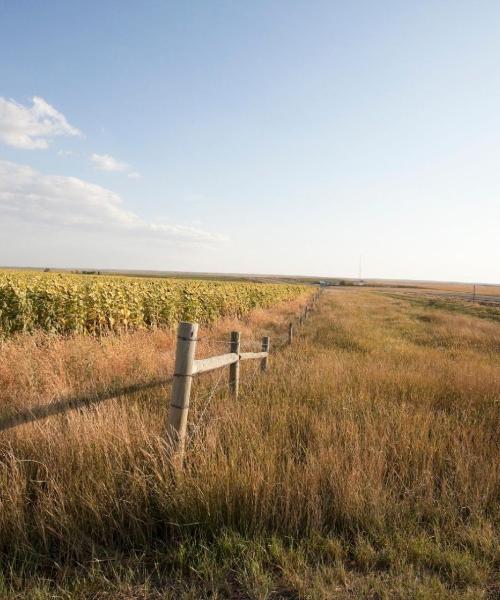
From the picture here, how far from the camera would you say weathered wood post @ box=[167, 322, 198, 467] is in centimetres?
312

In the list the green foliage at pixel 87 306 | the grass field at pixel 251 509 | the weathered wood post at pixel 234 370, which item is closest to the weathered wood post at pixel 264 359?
the weathered wood post at pixel 234 370

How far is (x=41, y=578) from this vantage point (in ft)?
7.43

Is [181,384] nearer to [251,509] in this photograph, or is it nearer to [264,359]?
[251,509]

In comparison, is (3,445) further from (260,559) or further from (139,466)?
(260,559)

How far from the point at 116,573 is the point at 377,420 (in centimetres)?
335

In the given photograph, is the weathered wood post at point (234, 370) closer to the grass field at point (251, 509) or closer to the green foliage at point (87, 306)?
the grass field at point (251, 509)

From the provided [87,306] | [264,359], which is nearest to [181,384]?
[264,359]

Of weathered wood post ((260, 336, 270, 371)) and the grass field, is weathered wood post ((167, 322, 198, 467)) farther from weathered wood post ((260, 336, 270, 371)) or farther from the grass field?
weathered wood post ((260, 336, 270, 371))

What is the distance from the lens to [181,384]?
3.14m

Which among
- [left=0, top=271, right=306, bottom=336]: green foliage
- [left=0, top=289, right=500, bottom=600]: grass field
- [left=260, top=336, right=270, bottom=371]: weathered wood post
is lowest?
[left=0, top=289, right=500, bottom=600]: grass field

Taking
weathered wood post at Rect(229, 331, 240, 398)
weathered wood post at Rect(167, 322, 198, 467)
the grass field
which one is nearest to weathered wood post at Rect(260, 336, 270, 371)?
weathered wood post at Rect(229, 331, 240, 398)

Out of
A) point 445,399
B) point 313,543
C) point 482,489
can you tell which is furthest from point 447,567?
point 445,399

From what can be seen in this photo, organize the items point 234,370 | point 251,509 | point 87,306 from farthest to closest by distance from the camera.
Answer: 1. point 87,306
2. point 234,370
3. point 251,509

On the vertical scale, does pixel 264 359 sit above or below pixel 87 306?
below
